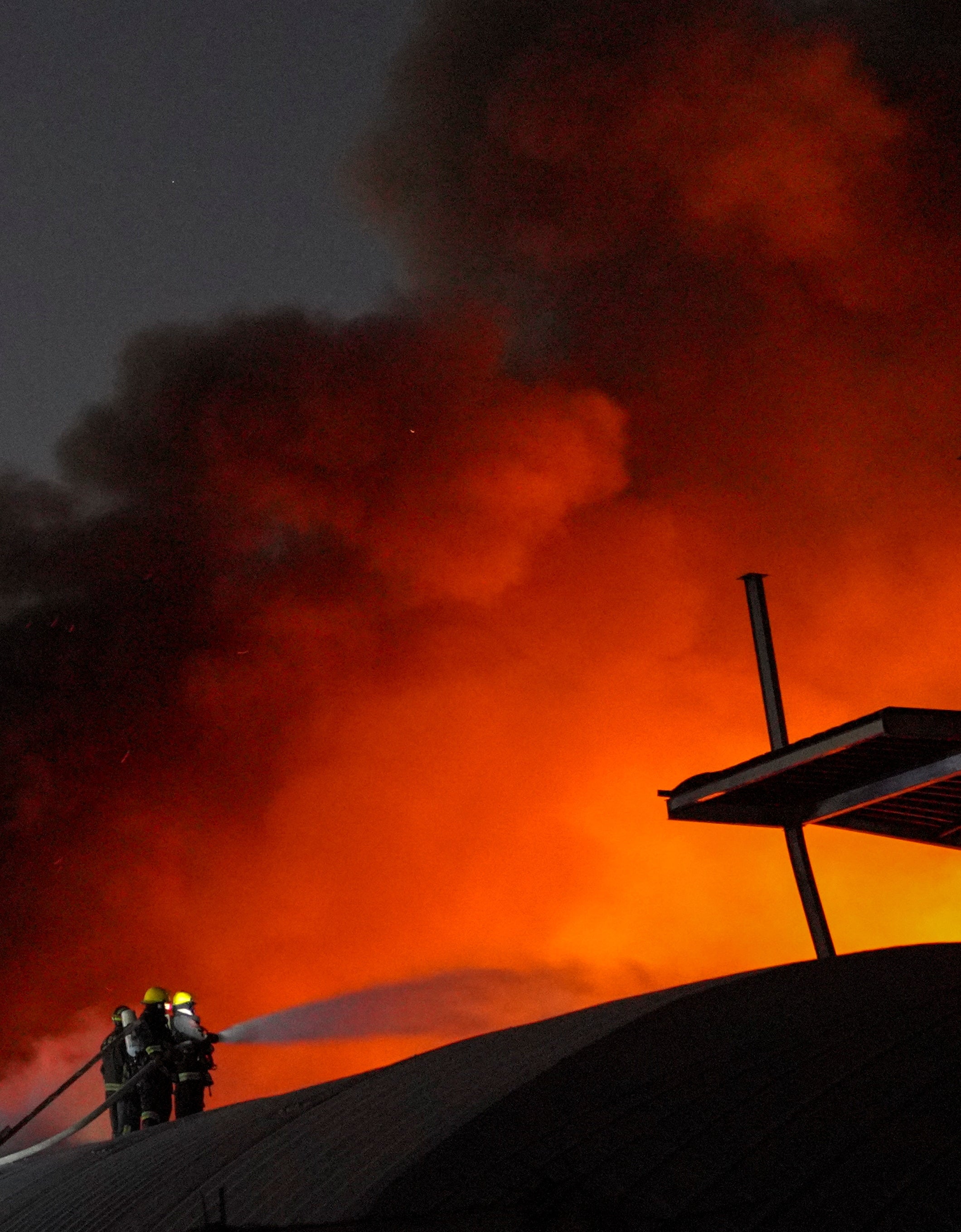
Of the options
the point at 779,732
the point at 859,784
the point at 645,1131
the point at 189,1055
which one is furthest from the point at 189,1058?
the point at 645,1131

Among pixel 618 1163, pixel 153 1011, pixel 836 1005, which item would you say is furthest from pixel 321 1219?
pixel 153 1011

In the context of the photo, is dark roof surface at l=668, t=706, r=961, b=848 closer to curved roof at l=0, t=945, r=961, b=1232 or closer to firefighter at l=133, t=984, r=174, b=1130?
curved roof at l=0, t=945, r=961, b=1232

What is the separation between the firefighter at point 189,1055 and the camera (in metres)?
9.43

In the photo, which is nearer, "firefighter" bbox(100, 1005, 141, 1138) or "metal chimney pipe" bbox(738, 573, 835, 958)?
"metal chimney pipe" bbox(738, 573, 835, 958)

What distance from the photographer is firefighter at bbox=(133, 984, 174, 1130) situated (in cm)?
938

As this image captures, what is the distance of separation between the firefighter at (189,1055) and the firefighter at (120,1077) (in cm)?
47

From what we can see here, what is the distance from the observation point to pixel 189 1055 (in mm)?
9445

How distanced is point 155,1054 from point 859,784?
5.47 meters

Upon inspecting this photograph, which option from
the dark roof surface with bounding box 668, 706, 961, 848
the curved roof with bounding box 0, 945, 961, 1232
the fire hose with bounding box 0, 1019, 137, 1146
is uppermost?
the dark roof surface with bounding box 668, 706, 961, 848

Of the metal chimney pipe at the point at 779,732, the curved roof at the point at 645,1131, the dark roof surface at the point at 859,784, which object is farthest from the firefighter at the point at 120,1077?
the curved roof at the point at 645,1131

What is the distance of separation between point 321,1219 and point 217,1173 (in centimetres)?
90

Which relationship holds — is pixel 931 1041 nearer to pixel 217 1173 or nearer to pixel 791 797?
pixel 217 1173

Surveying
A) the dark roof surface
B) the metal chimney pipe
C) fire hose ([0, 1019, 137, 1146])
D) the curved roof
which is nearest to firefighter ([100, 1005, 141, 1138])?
fire hose ([0, 1019, 137, 1146])

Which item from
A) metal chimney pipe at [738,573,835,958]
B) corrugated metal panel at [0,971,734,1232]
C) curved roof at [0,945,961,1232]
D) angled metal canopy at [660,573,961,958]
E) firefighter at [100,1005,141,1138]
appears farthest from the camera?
firefighter at [100,1005,141,1138]
